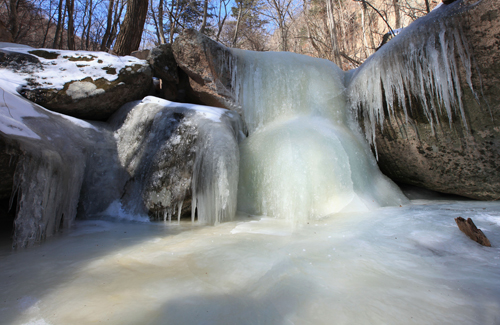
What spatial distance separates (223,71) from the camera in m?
4.32

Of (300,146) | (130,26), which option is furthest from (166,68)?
(300,146)

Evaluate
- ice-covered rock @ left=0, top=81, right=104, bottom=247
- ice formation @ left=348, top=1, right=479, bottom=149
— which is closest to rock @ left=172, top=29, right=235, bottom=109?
ice-covered rock @ left=0, top=81, right=104, bottom=247

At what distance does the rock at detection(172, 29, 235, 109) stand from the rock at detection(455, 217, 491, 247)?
129 inches

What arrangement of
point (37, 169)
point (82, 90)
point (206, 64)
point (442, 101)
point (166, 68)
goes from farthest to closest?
point (166, 68) < point (206, 64) < point (82, 90) < point (442, 101) < point (37, 169)

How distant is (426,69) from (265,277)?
10.2ft

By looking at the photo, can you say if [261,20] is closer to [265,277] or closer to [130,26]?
[130,26]

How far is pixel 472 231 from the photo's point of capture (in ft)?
5.78

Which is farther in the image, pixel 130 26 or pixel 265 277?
pixel 130 26

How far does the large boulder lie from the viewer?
112 inches

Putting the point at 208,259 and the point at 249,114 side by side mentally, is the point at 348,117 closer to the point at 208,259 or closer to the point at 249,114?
the point at 249,114

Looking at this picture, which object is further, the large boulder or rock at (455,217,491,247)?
the large boulder

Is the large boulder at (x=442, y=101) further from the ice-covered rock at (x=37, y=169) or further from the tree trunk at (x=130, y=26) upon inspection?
the tree trunk at (x=130, y=26)

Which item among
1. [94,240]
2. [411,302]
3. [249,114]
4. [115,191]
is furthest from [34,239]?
[249,114]

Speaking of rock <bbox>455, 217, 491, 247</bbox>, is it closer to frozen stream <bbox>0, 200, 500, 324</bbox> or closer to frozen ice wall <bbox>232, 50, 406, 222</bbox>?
frozen stream <bbox>0, 200, 500, 324</bbox>
